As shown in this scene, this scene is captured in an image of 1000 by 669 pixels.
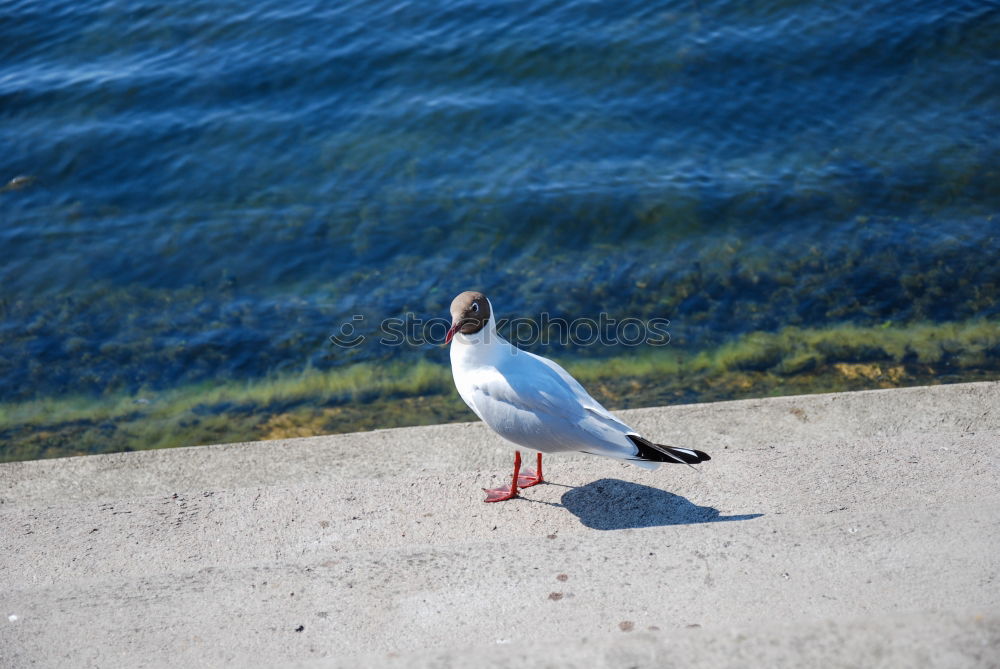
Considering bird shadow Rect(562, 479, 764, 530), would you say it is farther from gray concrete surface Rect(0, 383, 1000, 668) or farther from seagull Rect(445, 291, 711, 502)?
seagull Rect(445, 291, 711, 502)

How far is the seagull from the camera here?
3.73m

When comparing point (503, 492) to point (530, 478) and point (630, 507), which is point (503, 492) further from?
point (630, 507)

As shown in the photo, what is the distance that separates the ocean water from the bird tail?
2.85 metres

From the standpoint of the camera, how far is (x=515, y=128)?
905cm

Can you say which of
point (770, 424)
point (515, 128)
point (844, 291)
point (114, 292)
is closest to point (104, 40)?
point (114, 292)

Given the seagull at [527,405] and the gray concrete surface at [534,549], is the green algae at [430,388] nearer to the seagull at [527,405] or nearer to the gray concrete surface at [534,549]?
the gray concrete surface at [534,549]

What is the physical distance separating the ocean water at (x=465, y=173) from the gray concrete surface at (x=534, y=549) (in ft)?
7.49

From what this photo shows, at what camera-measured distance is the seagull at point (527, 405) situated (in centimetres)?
373

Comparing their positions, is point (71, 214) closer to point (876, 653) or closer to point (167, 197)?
point (167, 197)

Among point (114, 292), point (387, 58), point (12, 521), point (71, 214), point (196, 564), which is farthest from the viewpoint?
point (387, 58)

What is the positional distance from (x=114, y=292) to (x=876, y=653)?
670cm

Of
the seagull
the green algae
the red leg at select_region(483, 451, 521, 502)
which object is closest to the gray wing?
the seagull
